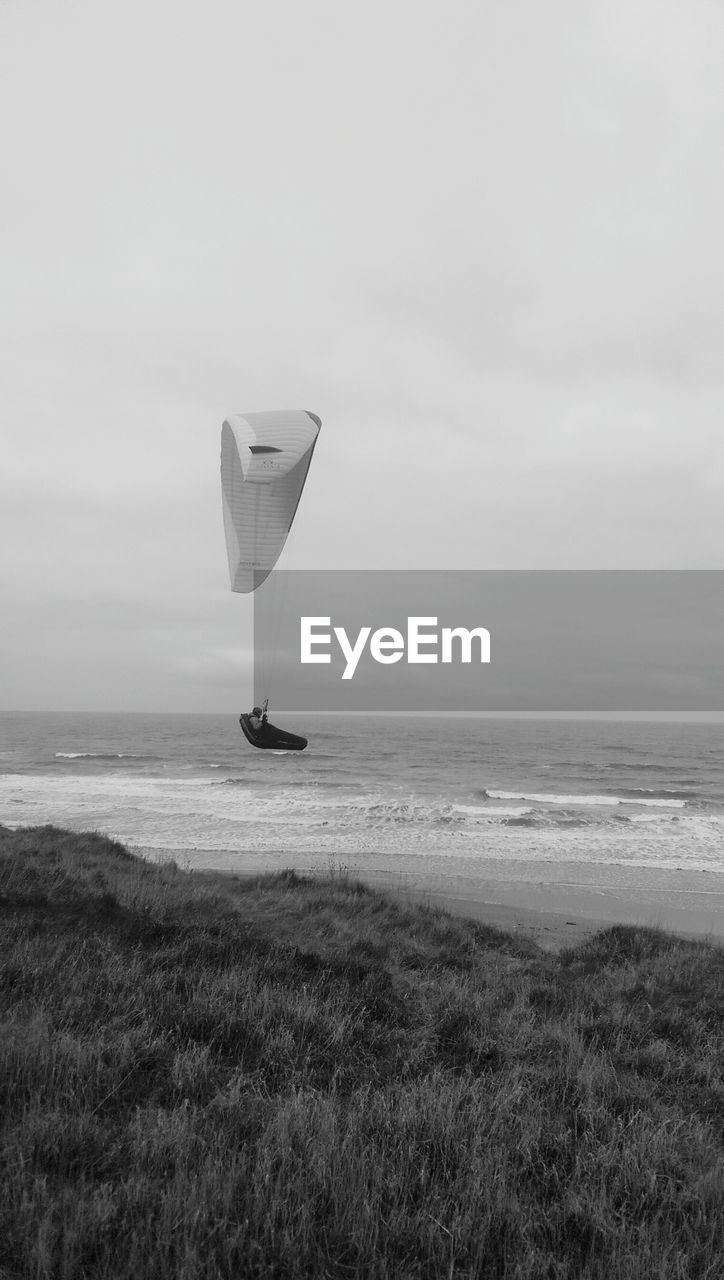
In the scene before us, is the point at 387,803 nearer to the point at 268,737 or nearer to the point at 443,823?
the point at 443,823

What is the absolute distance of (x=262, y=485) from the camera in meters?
9.54

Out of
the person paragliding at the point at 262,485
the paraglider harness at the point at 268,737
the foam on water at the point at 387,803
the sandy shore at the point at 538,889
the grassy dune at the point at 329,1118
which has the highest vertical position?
the person paragliding at the point at 262,485

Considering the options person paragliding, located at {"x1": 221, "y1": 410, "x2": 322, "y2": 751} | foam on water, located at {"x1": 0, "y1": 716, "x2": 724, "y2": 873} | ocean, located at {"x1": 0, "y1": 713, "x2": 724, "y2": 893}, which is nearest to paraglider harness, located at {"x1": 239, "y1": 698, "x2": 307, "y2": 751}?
person paragliding, located at {"x1": 221, "y1": 410, "x2": 322, "y2": 751}

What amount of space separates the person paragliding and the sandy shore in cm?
720

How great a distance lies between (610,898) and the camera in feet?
51.8

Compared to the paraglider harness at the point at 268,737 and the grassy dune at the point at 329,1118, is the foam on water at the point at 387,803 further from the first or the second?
the grassy dune at the point at 329,1118

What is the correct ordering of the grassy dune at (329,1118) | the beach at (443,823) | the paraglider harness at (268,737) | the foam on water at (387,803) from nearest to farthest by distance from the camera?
the grassy dune at (329,1118) < the paraglider harness at (268,737) < the beach at (443,823) < the foam on water at (387,803)

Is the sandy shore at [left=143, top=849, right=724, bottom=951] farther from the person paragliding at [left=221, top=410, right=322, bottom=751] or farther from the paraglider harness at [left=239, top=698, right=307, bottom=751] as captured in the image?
the person paragliding at [left=221, top=410, right=322, bottom=751]

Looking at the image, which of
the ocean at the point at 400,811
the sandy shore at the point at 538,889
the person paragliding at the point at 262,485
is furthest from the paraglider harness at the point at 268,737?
the ocean at the point at 400,811

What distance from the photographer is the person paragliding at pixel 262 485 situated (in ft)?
30.0

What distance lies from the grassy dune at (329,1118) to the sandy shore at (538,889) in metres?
6.03

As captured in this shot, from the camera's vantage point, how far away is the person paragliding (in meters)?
9.16

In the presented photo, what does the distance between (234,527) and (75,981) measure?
21.0 feet

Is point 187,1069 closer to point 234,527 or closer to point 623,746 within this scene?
point 234,527
